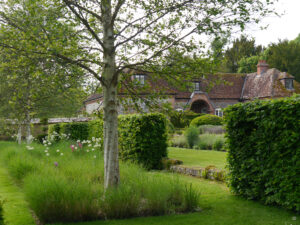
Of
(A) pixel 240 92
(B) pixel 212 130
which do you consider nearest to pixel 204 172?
(B) pixel 212 130

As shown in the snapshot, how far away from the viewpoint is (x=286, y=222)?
475 centimetres

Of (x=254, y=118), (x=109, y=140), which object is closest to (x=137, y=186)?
(x=109, y=140)

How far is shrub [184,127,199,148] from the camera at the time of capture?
1796 cm

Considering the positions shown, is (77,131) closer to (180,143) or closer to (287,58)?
(180,143)

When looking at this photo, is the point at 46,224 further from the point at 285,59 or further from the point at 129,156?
the point at 285,59

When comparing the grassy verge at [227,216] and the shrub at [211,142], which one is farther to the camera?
the shrub at [211,142]

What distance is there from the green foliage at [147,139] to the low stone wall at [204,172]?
0.94 meters

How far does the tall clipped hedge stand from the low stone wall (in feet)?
4.97

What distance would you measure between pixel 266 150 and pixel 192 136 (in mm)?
12454

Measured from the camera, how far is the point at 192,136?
18.1m

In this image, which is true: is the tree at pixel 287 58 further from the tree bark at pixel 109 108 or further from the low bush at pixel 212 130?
the tree bark at pixel 109 108

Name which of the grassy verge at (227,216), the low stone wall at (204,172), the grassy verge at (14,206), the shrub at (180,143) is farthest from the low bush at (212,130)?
the grassy verge at (227,216)

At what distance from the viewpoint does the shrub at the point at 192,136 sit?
17964 mm

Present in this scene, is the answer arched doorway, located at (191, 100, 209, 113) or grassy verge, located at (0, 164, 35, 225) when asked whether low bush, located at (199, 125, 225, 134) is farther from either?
arched doorway, located at (191, 100, 209, 113)
